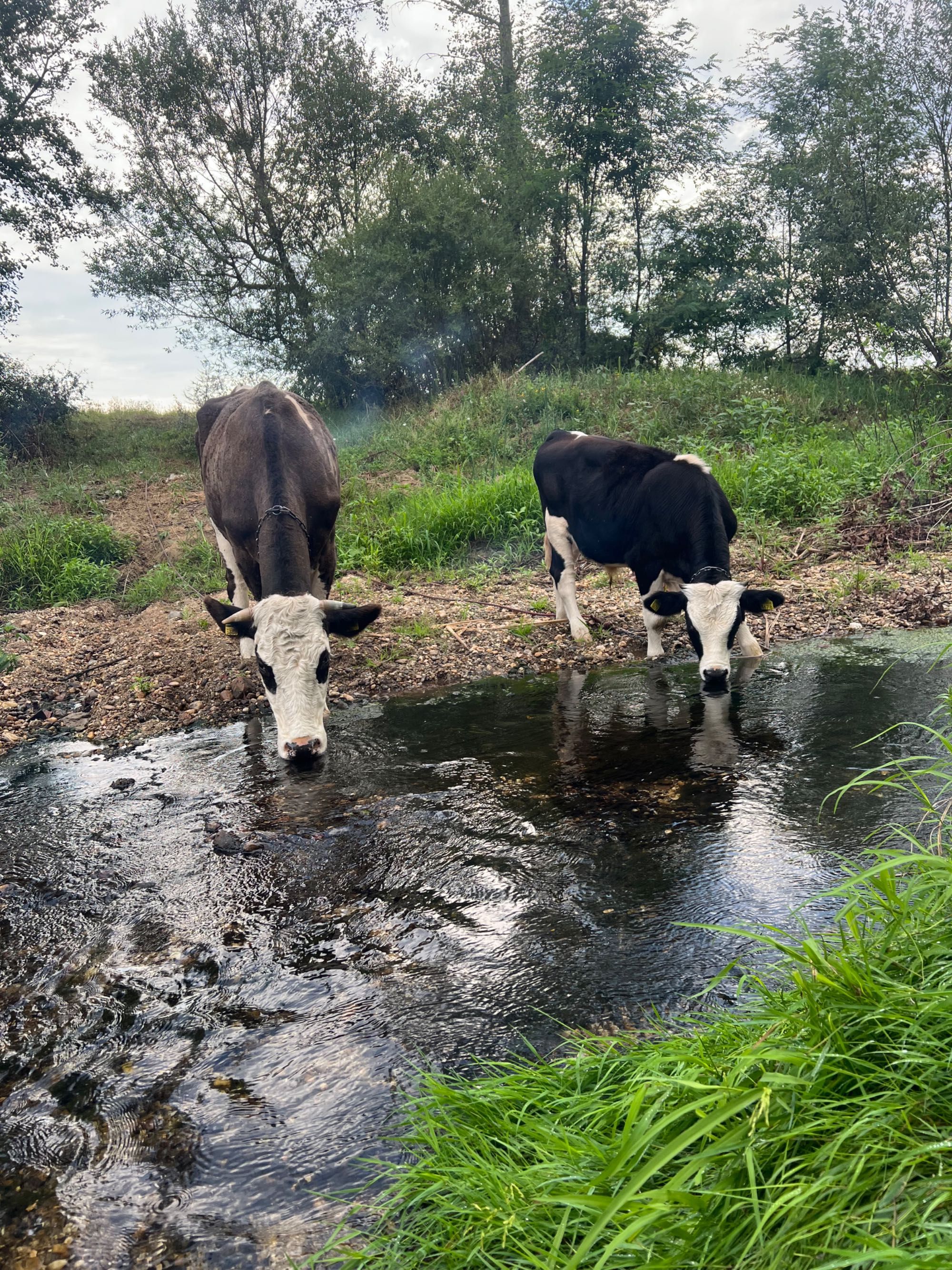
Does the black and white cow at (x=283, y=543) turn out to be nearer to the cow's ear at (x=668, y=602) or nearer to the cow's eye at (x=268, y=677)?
the cow's eye at (x=268, y=677)

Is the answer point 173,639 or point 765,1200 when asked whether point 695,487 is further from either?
point 765,1200

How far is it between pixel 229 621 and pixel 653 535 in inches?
138

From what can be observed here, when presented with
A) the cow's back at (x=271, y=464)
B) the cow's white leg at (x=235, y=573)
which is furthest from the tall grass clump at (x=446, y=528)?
the cow's back at (x=271, y=464)

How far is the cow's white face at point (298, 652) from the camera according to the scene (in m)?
5.16

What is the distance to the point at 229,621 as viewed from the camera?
5.68 metres

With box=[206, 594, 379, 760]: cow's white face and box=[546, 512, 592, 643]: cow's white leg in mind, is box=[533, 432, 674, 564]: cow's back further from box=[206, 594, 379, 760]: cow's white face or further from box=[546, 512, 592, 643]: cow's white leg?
box=[206, 594, 379, 760]: cow's white face

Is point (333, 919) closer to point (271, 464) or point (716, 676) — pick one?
point (716, 676)

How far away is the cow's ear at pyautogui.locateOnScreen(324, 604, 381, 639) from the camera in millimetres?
5715

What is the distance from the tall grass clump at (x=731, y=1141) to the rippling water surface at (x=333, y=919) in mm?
348

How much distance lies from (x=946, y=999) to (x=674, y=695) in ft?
15.1

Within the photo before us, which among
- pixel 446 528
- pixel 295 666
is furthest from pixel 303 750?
pixel 446 528

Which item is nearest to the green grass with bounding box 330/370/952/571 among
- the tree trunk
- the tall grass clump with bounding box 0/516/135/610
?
the tall grass clump with bounding box 0/516/135/610

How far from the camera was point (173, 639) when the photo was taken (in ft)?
27.9

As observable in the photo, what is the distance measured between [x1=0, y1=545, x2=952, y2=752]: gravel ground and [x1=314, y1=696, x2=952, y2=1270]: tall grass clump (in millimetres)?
5016
